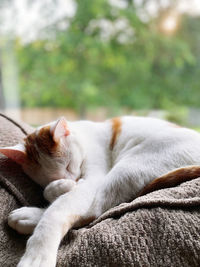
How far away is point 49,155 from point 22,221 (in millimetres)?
271

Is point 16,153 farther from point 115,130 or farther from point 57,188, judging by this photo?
point 115,130

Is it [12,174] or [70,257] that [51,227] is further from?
[12,174]

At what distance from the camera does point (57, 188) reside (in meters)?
0.85

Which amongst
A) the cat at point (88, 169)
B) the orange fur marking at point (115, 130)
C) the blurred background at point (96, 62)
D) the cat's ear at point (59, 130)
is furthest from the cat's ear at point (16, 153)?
the blurred background at point (96, 62)

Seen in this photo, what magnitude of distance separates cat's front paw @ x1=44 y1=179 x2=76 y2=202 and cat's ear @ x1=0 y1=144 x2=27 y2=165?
133mm

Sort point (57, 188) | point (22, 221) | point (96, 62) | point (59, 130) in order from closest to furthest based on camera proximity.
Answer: point (22, 221) < point (57, 188) < point (59, 130) < point (96, 62)

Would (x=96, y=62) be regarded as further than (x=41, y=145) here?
Yes

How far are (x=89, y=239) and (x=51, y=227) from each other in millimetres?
100

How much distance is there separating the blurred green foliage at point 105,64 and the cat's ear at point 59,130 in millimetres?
1675

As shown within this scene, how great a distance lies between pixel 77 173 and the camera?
3.24 feet

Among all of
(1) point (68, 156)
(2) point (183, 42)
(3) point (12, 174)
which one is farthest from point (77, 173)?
(2) point (183, 42)

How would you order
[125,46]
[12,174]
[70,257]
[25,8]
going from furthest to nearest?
[125,46]
[25,8]
[12,174]
[70,257]

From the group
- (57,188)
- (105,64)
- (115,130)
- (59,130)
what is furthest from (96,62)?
(57,188)

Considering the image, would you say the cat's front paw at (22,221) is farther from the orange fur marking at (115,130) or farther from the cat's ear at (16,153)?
the orange fur marking at (115,130)
